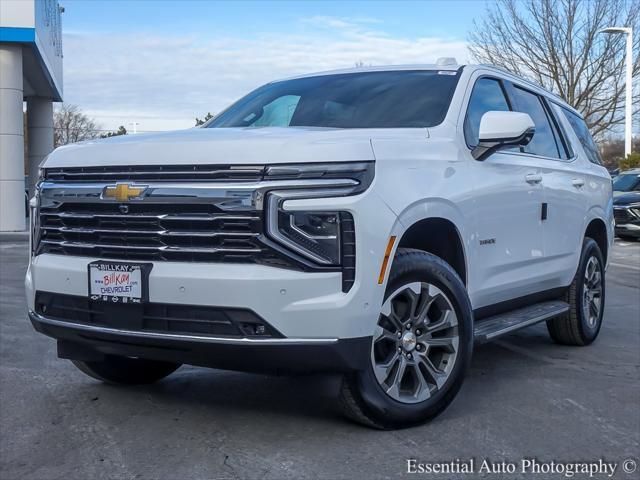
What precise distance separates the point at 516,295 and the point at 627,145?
2467cm

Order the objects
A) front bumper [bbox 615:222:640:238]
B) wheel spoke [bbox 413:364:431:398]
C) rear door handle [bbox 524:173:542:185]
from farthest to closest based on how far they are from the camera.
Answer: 1. front bumper [bbox 615:222:640:238]
2. rear door handle [bbox 524:173:542:185]
3. wheel spoke [bbox 413:364:431:398]

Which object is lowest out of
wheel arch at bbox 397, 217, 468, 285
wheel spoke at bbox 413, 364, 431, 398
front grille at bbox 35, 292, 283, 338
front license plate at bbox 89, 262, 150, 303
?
wheel spoke at bbox 413, 364, 431, 398

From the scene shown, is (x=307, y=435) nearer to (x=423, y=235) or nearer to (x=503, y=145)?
(x=423, y=235)

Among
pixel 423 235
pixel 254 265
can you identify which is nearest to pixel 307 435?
pixel 254 265

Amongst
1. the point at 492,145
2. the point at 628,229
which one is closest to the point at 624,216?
the point at 628,229

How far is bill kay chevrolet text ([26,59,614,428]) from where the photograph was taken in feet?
12.2

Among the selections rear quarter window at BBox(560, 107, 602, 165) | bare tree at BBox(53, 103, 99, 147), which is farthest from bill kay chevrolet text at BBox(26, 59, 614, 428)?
bare tree at BBox(53, 103, 99, 147)

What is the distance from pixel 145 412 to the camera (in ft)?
14.8

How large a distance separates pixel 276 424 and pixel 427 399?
0.78 meters

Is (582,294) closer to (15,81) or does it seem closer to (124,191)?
(124,191)

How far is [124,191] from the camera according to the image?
3.97 meters

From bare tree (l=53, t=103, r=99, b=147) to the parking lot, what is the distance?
66499mm

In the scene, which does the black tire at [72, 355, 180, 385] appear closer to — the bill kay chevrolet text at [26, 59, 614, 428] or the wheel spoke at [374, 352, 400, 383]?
the bill kay chevrolet text at [26, 59, 614, 428]

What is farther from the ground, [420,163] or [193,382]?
[420,163]
